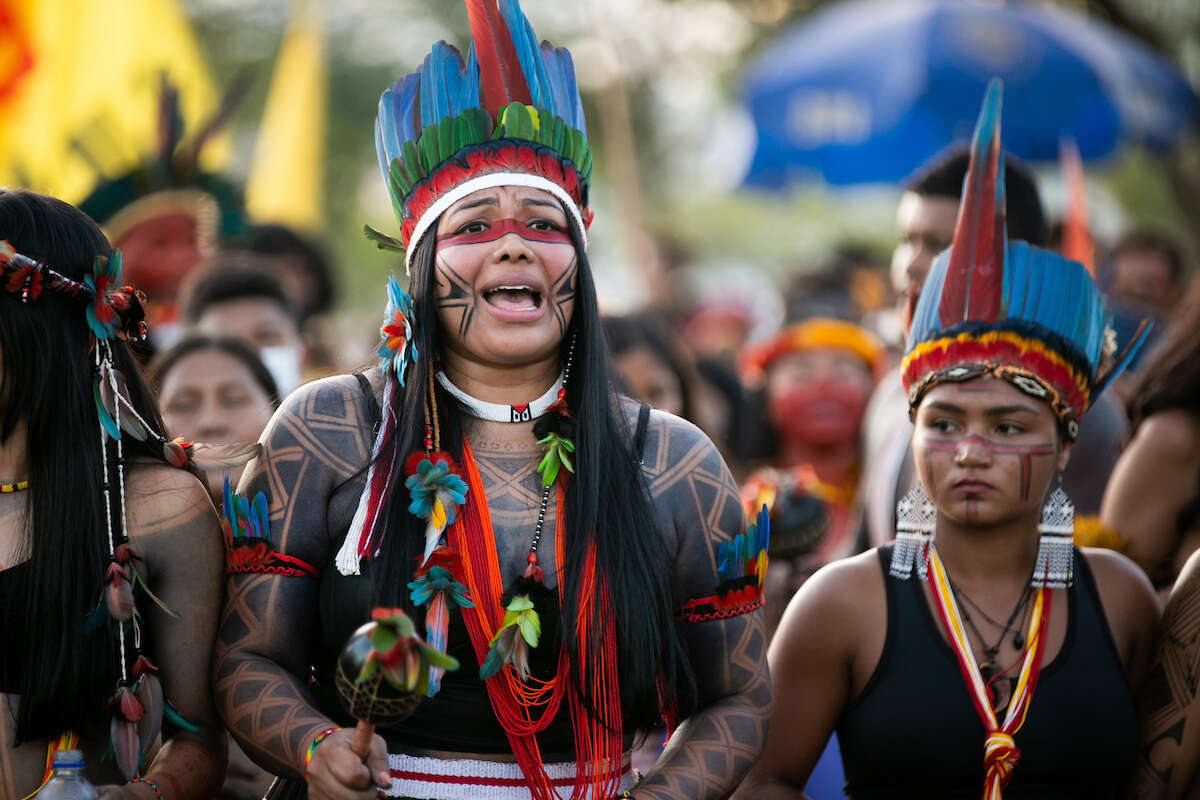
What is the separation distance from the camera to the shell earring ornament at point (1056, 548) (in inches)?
139

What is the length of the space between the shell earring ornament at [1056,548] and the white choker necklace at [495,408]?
1.26 meters

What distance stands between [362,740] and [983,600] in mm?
1596

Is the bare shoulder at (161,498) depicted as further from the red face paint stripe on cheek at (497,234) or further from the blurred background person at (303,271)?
the blurred background person at (303,271)

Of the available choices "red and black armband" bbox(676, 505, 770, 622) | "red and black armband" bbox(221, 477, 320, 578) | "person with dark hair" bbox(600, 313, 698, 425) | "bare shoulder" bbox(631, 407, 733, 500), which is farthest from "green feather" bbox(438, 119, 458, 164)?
"person with dark hair" bbox(600, 313, 698, 425)

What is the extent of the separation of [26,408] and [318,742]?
0.91 metres

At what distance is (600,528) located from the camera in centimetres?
308

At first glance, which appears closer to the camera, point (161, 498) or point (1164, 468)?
point (161, 498)

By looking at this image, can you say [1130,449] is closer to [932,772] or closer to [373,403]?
[932,772]

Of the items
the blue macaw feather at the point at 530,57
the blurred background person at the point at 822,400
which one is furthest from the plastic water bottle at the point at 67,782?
the blurred background person at the point at 822,400

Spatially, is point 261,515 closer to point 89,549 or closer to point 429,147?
point 89,549

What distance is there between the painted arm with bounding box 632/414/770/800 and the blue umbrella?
6.49 metres

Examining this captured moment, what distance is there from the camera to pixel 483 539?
306cm

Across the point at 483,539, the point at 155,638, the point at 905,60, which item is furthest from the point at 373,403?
the point at 905,60

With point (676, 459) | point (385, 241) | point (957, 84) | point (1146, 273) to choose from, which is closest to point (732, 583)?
point (676, 459)
